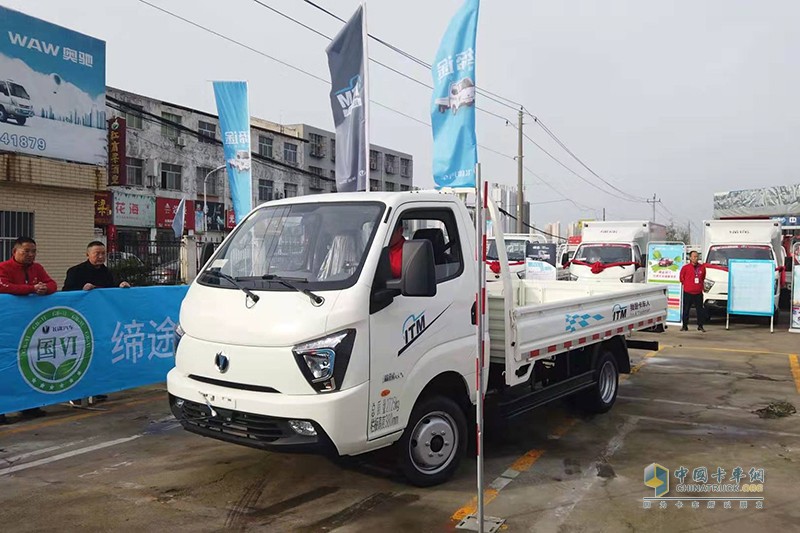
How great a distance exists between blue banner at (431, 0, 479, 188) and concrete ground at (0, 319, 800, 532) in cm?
522

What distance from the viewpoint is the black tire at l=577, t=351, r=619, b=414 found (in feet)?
23.0

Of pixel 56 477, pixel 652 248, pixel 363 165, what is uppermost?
pixel 363 165

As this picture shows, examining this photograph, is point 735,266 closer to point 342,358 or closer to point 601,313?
point 601,313

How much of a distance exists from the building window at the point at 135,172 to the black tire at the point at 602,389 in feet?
118

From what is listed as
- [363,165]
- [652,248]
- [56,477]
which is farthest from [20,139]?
[652,248]

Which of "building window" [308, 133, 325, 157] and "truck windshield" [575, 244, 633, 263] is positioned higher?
"building window" [308, 133, 325, 157]

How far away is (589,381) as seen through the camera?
675 centimetres

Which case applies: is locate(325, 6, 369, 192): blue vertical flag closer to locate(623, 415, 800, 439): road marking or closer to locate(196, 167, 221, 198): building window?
locate(623, 415, 800, 439): road marking

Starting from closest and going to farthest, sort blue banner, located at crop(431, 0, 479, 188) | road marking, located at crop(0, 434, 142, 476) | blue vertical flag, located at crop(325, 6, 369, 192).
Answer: road marking, located at crop(0, 434, 142, 476)
blue vertical flag, located at crop(325, 6, 369, 192)
blue banner, located at crop(431, 0, 479, 188)

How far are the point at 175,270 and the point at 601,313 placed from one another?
47.5ft

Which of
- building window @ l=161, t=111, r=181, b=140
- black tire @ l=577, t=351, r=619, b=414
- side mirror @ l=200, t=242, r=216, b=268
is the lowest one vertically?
black tire @ l=577, t=351, r=619, b=414

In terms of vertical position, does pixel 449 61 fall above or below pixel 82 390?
above

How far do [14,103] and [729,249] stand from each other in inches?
696

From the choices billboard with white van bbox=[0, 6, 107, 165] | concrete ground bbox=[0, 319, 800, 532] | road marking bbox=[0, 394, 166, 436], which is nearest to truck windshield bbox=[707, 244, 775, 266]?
concrete ground bbox=[0, 319, 800, 532]
